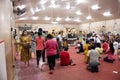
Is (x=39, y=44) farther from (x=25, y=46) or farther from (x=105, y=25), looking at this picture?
Result: (x=105, y=25)

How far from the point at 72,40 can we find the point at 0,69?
11.4 metres

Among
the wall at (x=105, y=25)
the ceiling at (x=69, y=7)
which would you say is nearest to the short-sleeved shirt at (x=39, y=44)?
the ceiling at (x=69, y=7)

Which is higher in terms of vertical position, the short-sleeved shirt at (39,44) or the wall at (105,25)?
the wall at (105,25)

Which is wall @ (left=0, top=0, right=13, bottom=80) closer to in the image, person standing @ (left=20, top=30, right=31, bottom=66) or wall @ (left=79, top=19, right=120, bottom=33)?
person standing @ (left=20, top=30, right=31, bottom=66)

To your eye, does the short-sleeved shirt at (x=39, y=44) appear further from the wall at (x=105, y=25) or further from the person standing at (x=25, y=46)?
the wall at (x=105, y=25)

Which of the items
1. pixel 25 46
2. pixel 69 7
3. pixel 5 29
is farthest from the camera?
pixel 69 7

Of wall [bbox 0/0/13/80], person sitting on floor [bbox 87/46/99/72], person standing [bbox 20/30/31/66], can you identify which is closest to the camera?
wall [bbox 0/0/13/80]

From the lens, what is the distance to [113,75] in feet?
15.4

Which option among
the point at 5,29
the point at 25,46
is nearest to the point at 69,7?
the point at 25,46

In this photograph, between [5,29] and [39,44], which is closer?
[5,29]

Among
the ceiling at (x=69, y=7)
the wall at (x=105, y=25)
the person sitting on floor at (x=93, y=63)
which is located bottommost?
the person sitting on floor at (x=93, y=63)

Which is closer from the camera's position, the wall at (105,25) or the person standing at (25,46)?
the person standing at (25,46)

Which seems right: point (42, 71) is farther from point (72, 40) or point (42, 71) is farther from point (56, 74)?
point (72, 40)

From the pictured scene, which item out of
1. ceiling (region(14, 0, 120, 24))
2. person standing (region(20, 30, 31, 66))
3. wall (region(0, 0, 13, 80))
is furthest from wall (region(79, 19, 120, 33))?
wall (region(0, 0, 13, 80))
